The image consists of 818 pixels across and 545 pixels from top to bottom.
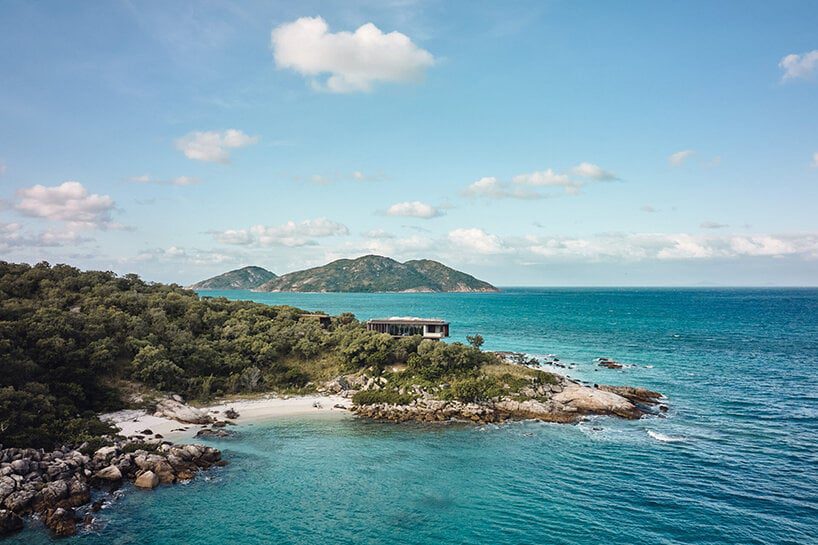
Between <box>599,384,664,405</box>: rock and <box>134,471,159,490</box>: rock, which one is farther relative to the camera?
<box>599,384,664,405</box>: rock

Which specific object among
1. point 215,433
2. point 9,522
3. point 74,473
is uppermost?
point 74,473

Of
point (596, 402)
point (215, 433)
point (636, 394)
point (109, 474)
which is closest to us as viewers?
point (109, 474)

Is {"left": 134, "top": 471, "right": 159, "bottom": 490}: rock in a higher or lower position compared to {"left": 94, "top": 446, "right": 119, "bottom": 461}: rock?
lower

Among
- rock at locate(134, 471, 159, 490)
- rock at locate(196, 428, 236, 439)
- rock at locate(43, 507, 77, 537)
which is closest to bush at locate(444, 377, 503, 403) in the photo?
rock at locate(196, 428, 236, 439)

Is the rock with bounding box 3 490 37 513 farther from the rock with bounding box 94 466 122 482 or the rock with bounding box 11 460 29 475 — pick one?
the rock with bounding box 94 466 122 482

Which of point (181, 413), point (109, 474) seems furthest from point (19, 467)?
point (181, 413)

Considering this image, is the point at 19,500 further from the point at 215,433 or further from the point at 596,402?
the point at 596,402

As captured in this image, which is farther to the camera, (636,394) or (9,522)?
(636,394)

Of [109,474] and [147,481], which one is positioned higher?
[109,474]
